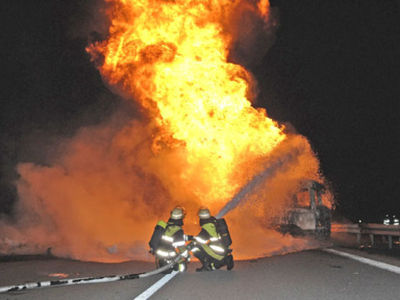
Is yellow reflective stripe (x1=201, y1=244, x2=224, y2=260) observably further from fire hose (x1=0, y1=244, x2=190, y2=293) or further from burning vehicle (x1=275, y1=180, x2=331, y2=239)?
burning vehicle (x1=275, y1=180, x2=331, y2=239)

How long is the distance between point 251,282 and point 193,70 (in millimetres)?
11128

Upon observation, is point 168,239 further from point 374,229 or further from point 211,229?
point 374,229

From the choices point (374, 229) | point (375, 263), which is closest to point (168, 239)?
point (375, 263)

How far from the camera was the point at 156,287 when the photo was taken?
6.46m

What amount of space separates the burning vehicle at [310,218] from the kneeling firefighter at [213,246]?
499cm

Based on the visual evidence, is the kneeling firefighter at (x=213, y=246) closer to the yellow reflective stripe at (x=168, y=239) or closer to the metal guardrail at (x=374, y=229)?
the yellow reflective stripe at (x=168, y=239)

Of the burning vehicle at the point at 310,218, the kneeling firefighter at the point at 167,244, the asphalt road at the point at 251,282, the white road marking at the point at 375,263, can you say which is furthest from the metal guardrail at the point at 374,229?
the kneeling firefighter at the point at 167,244

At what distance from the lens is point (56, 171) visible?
19312 millimetres

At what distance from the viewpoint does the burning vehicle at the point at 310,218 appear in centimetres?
1255

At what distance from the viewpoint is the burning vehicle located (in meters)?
12.6

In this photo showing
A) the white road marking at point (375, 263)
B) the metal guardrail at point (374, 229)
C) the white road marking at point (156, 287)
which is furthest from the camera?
the metal guardrail at point (374, 229)

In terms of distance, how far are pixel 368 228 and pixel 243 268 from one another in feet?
27.5

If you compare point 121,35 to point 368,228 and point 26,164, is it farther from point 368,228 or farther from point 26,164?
point 368,228

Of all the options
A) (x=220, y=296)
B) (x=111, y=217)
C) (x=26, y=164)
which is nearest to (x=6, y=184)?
(x=26, y=164)
